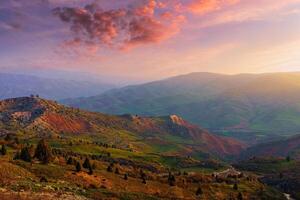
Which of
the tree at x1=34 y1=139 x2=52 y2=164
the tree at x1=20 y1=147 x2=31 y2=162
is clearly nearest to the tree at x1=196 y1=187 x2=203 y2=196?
the tree at x1=34 y1=139 x2=52 y2=164

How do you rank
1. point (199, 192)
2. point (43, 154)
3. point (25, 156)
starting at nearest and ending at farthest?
point (25, 156) → point (43, 154) → point (199, 192)

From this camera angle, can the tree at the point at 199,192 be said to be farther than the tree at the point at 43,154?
Yes

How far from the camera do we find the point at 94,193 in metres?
63.8

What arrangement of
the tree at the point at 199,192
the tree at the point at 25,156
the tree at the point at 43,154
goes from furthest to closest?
the tree at the point at 199,192 < the tree at the point at 43,154 < the tree at the point at 25,156

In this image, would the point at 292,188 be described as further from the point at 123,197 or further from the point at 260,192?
the point at 123,197

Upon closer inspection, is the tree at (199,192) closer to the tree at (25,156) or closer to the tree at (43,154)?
the tree at (43,154)

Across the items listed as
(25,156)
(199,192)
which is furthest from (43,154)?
(199,192)

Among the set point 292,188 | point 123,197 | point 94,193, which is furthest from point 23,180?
point 292,188

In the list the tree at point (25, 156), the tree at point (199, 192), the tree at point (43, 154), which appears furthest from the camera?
the tree at point (199, 192)

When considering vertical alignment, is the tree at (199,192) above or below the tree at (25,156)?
below

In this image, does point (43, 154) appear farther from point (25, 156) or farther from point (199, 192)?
point (199, 192)

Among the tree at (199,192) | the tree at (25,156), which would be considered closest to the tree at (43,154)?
the tree at (25,156)

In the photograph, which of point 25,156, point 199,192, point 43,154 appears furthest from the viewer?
point 199,192

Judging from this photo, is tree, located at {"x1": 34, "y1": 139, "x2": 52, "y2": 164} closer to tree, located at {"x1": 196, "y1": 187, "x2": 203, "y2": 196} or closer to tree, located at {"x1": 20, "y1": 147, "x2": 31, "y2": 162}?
tree, located at {"x1": 20, "y1": 147, "x2": 31, "y2": 162}
